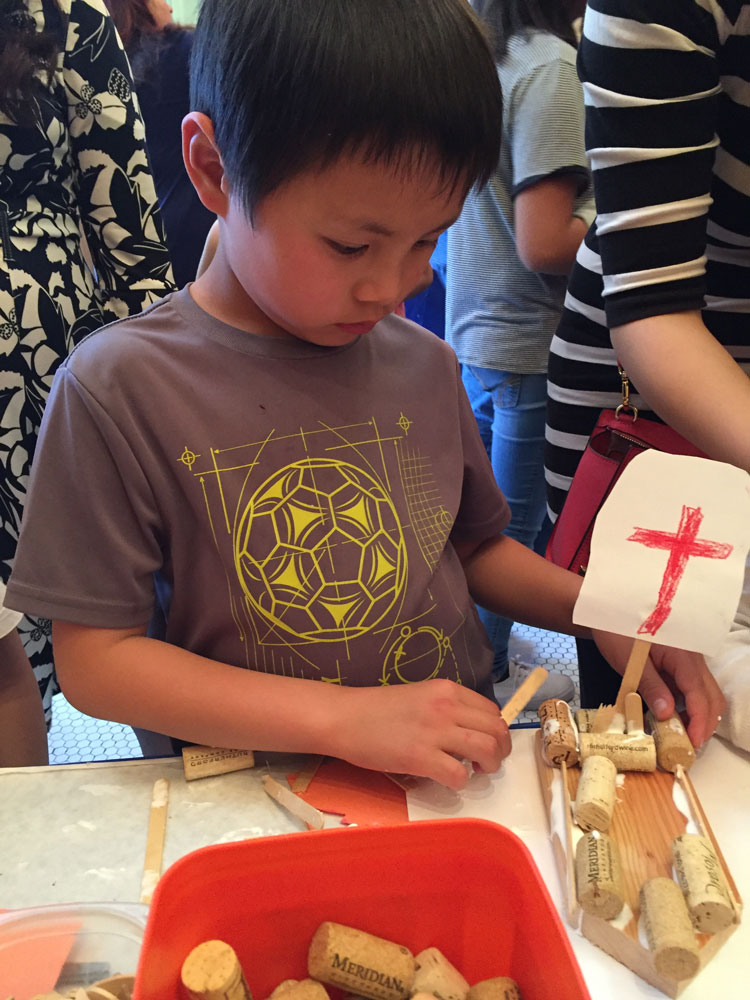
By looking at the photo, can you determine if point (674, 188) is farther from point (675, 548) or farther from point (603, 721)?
point (603, 721)

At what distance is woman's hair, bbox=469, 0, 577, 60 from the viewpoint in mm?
1240

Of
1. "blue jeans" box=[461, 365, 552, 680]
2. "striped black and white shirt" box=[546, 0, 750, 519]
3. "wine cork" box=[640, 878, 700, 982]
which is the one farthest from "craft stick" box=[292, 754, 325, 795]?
"blue jeans" box=[461, 365, 552, 680]

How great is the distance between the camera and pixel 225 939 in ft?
1.41

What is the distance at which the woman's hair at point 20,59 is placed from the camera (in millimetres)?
956

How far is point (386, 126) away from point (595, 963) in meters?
0.55

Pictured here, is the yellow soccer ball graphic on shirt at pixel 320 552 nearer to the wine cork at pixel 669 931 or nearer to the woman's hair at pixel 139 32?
the wine cork at pixel 669 931

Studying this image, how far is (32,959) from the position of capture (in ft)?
1.48

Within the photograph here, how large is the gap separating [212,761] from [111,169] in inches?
33.8

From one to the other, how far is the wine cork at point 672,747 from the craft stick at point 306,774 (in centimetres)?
26

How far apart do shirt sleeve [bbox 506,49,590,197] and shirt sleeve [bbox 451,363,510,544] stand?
24.4 inches

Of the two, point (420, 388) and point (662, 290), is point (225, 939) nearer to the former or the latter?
point (420, 388)

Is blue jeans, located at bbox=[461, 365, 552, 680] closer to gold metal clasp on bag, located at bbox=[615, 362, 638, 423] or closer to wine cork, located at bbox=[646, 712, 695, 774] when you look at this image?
gold metal clasp on bag, located at bbox=[615, 362, 638, 423]

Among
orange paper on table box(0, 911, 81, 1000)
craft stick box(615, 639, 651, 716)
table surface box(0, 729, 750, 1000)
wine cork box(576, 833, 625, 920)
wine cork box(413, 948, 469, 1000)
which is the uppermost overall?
craft stick box(615, 639, 651, 716)

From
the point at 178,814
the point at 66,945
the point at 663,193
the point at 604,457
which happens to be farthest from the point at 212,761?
the point at 663,193
